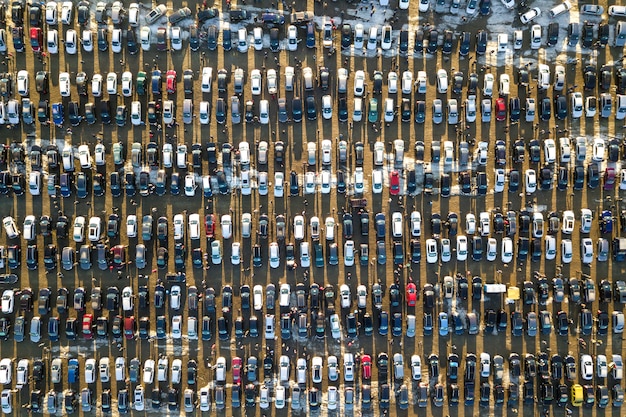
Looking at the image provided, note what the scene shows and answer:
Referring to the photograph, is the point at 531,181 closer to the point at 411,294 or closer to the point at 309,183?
the point at 411,294

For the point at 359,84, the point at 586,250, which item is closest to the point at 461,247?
the point at 586,250

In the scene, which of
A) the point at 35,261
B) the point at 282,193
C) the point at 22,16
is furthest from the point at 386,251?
the point at 22,16

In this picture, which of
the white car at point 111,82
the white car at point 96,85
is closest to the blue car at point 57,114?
the white car at point 96,85

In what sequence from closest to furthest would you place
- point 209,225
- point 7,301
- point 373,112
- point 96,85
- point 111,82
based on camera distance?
point 7,301 → point 96,85 → point 111,82 → point 209,225 → point 373,112

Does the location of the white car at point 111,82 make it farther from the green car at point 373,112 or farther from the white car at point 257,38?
the green car at point 373,112

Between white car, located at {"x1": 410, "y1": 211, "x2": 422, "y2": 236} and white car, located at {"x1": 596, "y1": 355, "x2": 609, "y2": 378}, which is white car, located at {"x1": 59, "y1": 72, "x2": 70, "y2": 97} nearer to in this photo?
white car, located at {"x1": 410, "y1": 211, "x2": 422, "y2": 236}

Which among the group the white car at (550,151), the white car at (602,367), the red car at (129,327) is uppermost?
the white car at (550,151)
